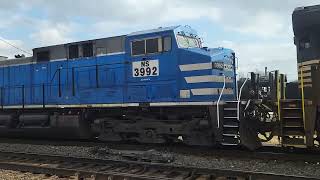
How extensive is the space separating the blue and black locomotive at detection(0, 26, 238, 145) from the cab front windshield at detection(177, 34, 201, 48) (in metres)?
0.04

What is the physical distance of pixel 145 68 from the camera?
13227 millimetres

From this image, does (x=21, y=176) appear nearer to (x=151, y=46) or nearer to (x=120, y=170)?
(x=120, y=170)

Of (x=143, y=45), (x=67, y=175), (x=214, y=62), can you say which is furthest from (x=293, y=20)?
(x=67, y=175)

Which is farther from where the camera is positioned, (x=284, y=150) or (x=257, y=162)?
(x=284, y=150)

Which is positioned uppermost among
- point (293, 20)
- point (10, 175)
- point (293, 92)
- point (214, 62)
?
point (293, 20)

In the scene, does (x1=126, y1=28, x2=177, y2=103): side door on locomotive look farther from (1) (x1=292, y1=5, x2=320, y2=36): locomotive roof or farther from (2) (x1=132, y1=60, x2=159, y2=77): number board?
(1) (x1=292, y1=5, x2=320, y2=36): locomotive roof

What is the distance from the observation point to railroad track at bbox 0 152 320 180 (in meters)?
8.41

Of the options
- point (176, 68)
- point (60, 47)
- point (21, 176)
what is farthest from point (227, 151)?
point (60, 47)

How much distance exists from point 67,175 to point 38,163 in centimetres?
214

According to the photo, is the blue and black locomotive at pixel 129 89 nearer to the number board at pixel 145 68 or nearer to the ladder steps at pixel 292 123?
the number board at pixel 145 68

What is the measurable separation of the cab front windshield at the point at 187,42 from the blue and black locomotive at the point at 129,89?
0.04m

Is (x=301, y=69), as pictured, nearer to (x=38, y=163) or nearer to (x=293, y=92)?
(x=293, y=92)

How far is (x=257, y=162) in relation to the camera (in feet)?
33.8

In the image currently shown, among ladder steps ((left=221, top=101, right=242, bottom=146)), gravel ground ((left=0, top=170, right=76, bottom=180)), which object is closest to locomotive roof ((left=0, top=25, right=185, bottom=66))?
ladder steps ((left=221, top=101, right=242, bottom=146))
